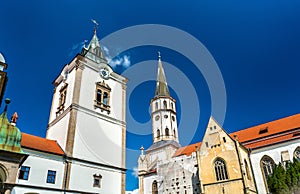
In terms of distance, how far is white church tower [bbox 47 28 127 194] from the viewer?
2223 centimetres

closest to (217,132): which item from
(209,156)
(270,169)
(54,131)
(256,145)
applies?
(209,156)

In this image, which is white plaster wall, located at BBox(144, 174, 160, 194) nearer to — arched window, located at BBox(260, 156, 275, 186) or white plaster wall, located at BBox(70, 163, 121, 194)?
arched window, located at BBox(260, 156, 275, 186)

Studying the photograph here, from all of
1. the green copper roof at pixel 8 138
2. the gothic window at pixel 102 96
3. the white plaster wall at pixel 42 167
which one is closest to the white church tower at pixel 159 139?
the gothic window at pixel 102 96

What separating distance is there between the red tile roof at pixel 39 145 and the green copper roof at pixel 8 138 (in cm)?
703

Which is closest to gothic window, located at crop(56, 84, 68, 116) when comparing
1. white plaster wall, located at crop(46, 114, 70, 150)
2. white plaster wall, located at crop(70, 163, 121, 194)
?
white plaster wall, located at crop(46, 114, 70, 150)

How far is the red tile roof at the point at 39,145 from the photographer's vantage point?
1958 cm

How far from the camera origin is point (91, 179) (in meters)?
22.3

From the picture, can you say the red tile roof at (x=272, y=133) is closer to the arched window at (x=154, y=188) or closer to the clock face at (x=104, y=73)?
the arched window at (x=154, y=188)

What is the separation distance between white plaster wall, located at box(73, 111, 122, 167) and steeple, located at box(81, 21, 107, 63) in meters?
9.05

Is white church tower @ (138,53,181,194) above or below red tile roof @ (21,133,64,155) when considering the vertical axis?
above

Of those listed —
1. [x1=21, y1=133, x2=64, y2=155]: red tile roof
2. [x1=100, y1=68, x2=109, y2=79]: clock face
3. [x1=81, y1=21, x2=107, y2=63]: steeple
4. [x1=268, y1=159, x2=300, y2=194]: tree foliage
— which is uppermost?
[x1=81, y1=21, x2=107, y2=63]: steeple

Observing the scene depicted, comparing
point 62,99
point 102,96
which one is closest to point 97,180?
point 102,96

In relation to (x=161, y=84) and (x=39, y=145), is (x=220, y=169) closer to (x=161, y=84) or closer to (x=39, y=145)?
(x=39, y=145)

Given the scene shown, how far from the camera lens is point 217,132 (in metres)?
33.1
